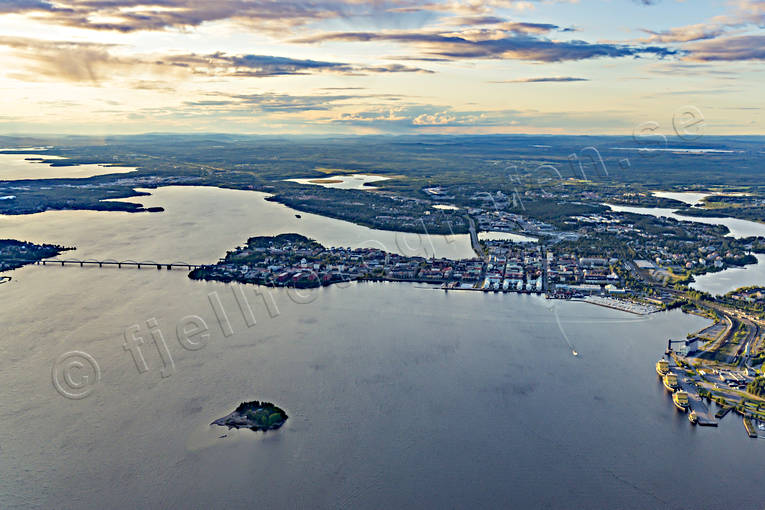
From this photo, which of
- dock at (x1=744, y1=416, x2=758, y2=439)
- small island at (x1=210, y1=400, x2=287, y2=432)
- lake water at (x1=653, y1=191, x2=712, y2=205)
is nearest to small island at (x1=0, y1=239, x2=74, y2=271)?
small island at (x1=210, y1=400, x2=287, y2=432)

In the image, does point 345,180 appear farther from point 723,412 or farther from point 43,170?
point 723,412

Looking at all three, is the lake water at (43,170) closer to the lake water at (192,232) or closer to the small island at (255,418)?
the lake water at (192,232)

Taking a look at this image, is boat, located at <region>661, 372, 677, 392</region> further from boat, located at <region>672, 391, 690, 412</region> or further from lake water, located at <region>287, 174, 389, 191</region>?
lake water, located at <region>287, 174, 389, 191</region>

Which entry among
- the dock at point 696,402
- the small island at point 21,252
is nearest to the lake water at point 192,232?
the small island at point 21,252

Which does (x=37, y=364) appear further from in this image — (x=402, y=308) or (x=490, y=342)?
(x=490, y=342)

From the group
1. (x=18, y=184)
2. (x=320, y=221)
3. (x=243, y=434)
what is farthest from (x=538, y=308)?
(x=18, y=184)
